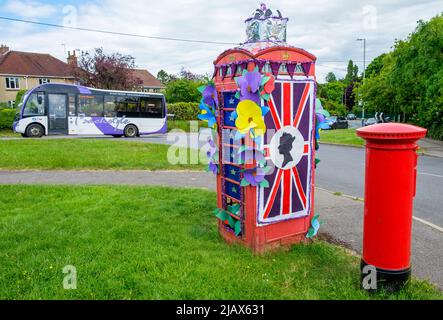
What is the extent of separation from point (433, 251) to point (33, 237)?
4508mm

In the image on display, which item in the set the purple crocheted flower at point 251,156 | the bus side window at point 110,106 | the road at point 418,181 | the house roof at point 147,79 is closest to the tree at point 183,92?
the bus side window at point 110,106

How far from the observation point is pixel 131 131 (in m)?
23.4

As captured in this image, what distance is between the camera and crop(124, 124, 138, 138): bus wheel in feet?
75.9

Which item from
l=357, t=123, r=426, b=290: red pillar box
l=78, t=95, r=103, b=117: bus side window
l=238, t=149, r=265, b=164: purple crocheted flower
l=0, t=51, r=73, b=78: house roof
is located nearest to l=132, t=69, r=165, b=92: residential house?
l=0, t=51, r=73, b=78: house roof

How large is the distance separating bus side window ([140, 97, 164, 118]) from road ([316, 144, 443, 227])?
43.1 ft

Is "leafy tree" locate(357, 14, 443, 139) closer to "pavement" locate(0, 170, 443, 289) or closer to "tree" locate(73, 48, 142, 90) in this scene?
"pavement" locate(0, 170, 443, 289)

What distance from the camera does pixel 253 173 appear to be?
12.3ft

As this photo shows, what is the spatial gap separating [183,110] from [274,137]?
3277 centimetres

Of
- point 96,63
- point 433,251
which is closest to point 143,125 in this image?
point 96,63

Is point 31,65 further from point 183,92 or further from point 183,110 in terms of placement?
point 183,110

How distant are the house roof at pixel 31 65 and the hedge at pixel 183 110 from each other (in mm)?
15958

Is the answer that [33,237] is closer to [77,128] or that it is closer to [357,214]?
[357,214]

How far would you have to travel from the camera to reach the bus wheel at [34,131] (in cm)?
2012

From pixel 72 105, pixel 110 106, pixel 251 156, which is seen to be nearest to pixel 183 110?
pixel 110 106
